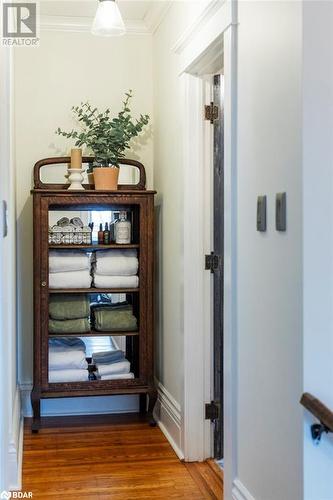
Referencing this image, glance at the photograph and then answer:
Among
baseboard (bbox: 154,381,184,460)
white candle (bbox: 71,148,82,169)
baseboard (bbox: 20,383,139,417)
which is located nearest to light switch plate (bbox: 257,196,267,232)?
baseboard (bbox: 154,381,184,460)

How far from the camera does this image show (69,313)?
410 cm

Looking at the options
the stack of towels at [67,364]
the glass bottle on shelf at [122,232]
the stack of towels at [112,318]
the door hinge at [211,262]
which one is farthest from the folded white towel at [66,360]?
the door hinge at [211,262]

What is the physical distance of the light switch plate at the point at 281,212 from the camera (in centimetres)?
205

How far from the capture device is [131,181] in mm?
4418

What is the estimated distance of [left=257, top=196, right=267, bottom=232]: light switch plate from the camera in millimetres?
2234

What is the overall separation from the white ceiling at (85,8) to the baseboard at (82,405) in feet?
7.94

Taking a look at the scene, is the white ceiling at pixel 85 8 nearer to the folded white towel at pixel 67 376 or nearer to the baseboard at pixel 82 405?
the folded white towel at pixel 67 376

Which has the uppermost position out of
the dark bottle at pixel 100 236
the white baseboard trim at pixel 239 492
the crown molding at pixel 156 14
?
the crown molding at pixel 156 14

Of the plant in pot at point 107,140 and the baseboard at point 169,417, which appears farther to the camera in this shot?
the plant in pot at point 107,140

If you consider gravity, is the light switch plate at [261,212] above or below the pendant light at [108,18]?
below

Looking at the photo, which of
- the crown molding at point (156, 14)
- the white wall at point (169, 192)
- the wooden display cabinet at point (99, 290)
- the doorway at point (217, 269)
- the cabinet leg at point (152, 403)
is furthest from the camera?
the cabinet leg at point (152, 403)

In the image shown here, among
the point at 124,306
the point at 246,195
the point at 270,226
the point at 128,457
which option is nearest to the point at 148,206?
the point at 124,306

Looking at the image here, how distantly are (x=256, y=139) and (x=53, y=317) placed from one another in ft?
7.14

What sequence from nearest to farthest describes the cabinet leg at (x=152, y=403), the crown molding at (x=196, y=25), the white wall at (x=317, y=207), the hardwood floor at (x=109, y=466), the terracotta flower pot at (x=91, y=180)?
the white wall at (x=317, y=207)
the crown molding at (x=196, y=25)
the hardwood floor at (x=109, y=466)
the cabinet leg at (x=152, y=403)
the terracotta flower pot at (x=91, y=180)
